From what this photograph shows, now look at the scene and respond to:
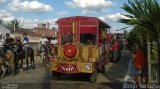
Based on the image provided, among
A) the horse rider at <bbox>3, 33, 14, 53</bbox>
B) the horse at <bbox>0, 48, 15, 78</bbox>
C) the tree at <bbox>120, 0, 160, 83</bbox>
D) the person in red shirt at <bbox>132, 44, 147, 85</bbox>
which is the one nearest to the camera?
the tree at <bbox>120, 0, 160, 83</bbox>

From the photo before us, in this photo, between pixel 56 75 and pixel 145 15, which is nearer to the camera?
pixel 145 15

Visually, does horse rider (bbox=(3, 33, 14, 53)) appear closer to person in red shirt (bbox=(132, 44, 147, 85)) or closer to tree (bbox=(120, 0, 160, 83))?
person in red shirt (bbox=(132, 44, 147, 85))

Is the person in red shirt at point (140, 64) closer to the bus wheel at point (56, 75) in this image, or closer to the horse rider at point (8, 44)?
the bus wheel at point (56, 75)

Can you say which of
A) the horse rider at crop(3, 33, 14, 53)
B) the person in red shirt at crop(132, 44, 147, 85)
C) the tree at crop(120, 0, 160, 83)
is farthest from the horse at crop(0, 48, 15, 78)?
the tree at crop(120, 0, 160, 83)

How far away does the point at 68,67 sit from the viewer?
16.8 metres

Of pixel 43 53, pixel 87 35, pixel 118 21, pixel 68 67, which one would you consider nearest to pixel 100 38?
pixel 87 35

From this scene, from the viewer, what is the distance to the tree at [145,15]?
1024cm

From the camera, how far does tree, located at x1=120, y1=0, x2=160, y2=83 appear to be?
33.6ft

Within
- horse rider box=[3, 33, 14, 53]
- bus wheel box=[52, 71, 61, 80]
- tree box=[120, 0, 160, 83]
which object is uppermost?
tree box=[120, 0, 160, 83]

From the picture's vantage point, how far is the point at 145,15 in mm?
10383

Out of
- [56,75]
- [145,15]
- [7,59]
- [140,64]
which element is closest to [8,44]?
[7,59]

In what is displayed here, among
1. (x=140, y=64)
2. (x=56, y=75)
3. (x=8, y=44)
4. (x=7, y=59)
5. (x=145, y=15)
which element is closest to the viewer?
(x=145, y=15)

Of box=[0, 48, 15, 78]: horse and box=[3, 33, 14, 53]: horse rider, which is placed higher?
box=[3, 33, 14, 53]: horse rider

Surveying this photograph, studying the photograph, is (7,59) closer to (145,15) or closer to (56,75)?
(56,75)
